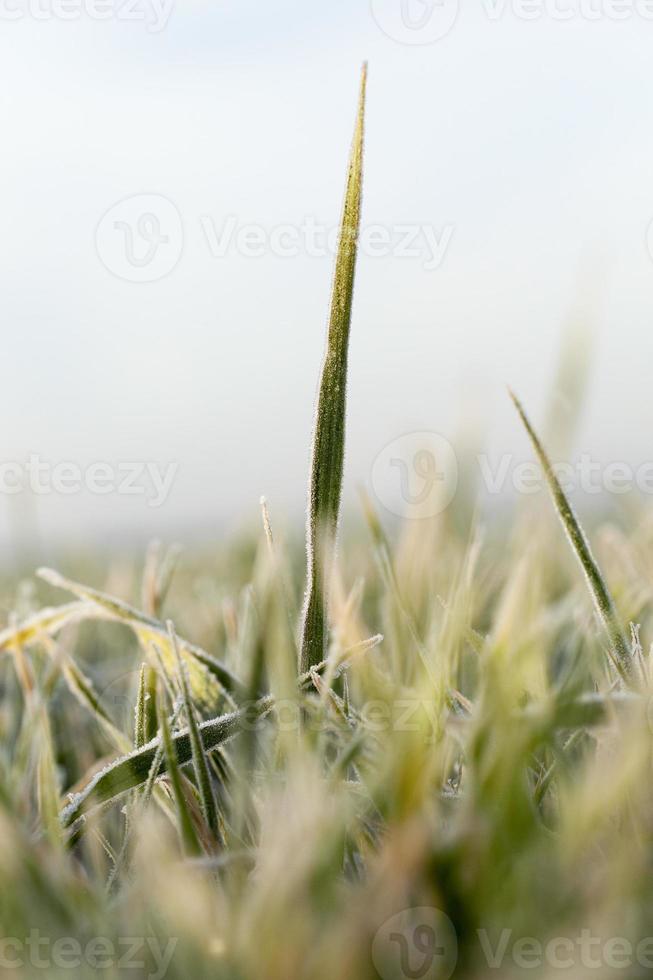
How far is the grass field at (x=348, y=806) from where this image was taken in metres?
0.33

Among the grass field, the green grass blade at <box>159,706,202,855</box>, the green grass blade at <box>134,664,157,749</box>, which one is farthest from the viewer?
the green grass blade at <box>134,664,157,749</box>

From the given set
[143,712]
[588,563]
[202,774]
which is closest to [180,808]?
[202,774]

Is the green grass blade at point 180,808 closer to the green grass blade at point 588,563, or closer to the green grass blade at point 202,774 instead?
the green grass blade at point 202,774

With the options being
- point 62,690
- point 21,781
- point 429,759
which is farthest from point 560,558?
point 429,759

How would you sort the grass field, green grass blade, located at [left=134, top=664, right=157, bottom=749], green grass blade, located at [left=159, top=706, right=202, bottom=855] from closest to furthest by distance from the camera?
the grass field
green grass blade, located at [left=159, top=706, right=202, bottom=855]
green grass blade, located at [left=134, top=664, right=157, bottom=749]

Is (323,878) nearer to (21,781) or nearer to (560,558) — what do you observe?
(21,781)

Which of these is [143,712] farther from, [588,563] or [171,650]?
[588,563]

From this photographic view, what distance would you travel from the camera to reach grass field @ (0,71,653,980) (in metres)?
0.33

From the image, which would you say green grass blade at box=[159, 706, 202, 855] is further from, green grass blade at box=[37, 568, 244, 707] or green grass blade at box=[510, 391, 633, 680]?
green grass blade at box=[510, 391, 633, 680]

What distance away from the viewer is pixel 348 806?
372mm

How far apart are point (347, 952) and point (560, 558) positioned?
987 mm

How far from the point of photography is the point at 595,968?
30 centimetres

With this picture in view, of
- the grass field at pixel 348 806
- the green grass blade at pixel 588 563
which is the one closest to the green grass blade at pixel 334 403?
the grass field at pixel 348 806

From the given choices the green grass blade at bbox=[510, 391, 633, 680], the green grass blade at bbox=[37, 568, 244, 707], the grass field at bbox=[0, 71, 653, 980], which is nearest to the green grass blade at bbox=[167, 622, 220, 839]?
the grass field at bbox=[0, 71, 653, 980]
